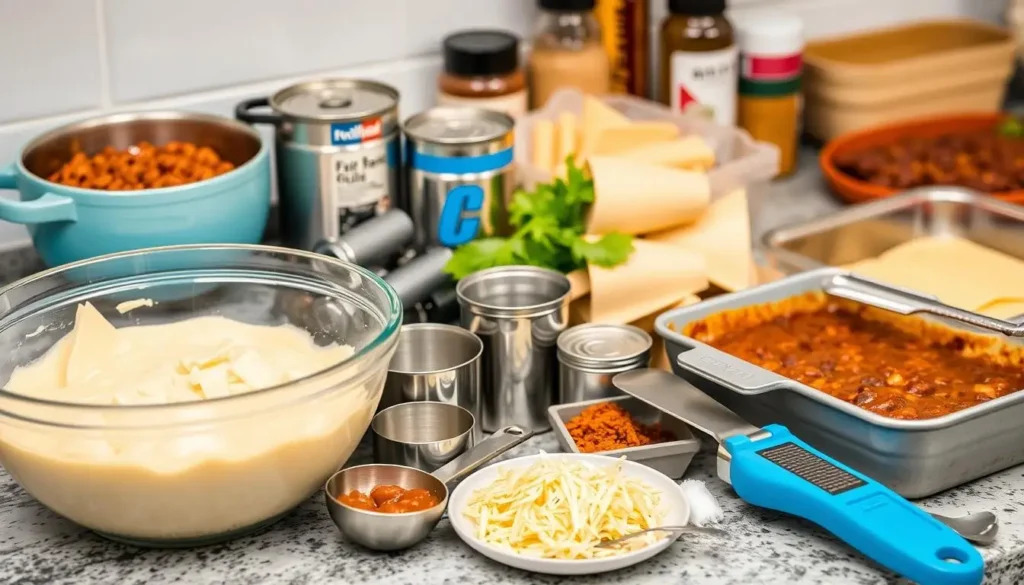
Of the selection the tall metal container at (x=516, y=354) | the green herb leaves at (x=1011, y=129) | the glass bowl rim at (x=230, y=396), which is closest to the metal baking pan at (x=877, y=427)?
the tall metal container at (x=516, y=354)

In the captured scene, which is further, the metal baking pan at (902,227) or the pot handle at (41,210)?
the metal baking pan at (902,227)

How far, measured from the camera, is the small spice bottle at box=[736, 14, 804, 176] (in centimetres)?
179

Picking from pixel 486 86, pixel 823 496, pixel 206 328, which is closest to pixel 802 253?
pixel 486 86

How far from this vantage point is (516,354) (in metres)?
1.26

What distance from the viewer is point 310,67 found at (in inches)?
64.1

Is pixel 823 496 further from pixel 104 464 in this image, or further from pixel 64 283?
pixel 64 283

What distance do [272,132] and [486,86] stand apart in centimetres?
30

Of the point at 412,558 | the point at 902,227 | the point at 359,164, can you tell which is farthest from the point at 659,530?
the point at 902,227

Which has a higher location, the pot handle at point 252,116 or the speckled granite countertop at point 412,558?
the pot handle at point 252,116

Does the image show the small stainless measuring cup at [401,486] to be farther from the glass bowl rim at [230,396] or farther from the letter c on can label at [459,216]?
the letter c on can label at [459,216]

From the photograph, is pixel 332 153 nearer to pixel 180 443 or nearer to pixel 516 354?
pixel 516 354

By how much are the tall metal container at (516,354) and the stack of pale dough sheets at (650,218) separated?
0.07m

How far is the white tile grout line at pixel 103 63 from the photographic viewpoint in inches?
57.3

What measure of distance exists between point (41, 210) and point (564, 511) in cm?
62
